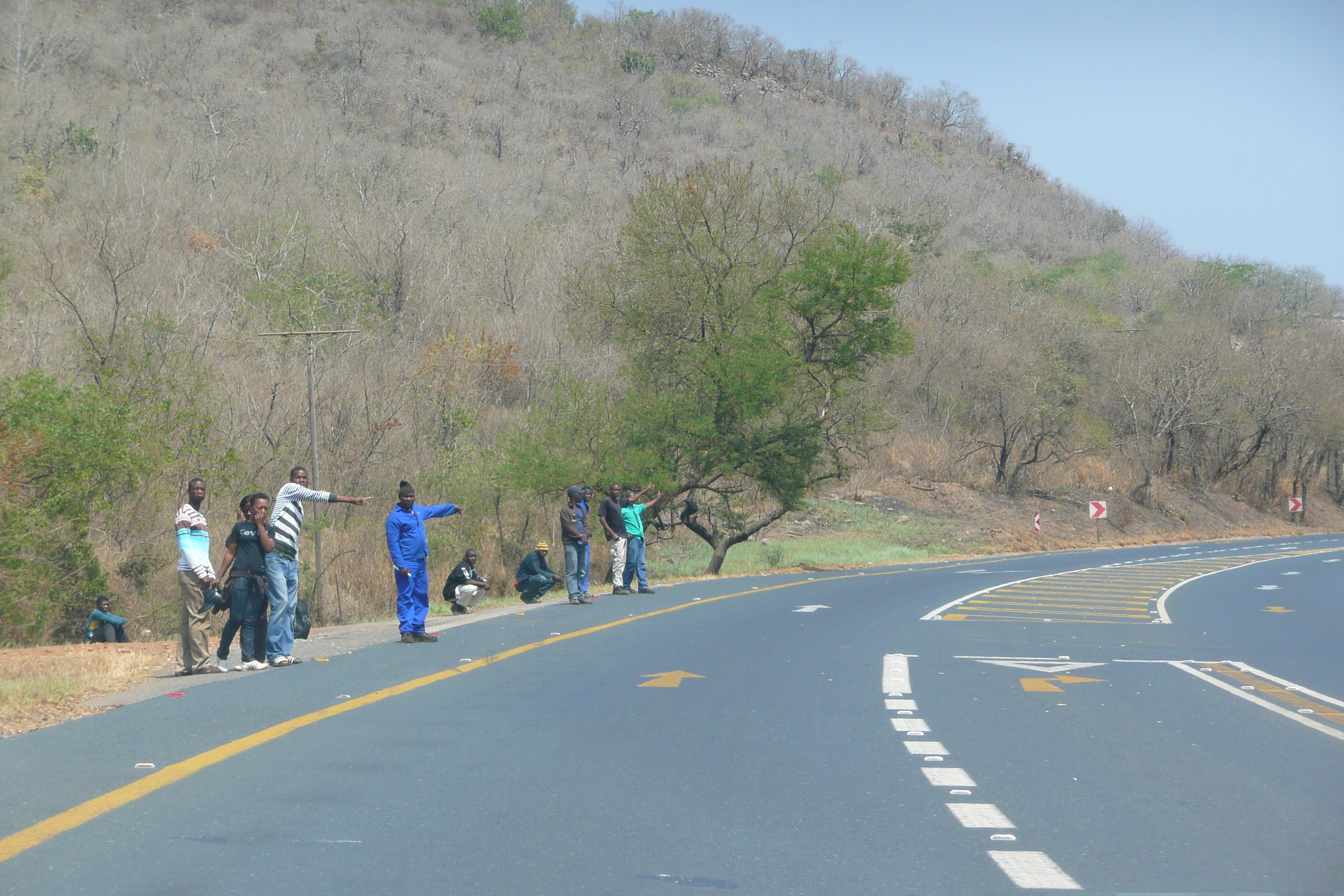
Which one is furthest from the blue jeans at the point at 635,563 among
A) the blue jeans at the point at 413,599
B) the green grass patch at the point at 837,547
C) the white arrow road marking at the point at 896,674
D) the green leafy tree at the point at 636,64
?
the green leafy tree at the point at 636,64

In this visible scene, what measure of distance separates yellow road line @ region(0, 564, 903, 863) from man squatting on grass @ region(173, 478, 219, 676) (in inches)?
91.2

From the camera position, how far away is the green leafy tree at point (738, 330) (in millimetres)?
33500

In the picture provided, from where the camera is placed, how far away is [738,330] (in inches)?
1363

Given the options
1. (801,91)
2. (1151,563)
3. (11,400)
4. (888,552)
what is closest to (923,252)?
(888,552)

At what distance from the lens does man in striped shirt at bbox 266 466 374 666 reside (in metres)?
12.0

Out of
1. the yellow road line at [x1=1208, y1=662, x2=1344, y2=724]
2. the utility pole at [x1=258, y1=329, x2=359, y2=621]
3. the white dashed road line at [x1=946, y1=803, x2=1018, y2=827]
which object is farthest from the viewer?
the utility pole at [x1=258, y1=329, x2=359, y2=621]

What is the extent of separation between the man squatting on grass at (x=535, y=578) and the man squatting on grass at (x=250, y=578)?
962 cm

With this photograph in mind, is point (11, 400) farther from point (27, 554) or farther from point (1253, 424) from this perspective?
point (1253, 424)

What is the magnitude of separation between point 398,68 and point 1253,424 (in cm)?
7812

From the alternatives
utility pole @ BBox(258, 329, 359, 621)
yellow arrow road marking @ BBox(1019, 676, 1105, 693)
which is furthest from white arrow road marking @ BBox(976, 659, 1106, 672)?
utility pole @ BBox(258, 329, 359, 621)

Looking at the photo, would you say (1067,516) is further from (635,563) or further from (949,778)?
(949,778)

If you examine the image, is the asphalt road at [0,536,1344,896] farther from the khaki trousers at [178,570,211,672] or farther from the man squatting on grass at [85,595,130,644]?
the man squatting on grass at [85,595,130,644]

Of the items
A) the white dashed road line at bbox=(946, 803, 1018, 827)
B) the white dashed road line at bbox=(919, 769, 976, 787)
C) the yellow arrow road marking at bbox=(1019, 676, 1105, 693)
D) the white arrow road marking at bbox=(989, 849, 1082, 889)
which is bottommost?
the yellow arrow road marking at bbox=(1019, 676, 1105, 693)

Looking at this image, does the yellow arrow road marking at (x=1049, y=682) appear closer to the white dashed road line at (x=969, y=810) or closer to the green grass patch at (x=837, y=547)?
the white dashed road line at (x=969, y=810)
